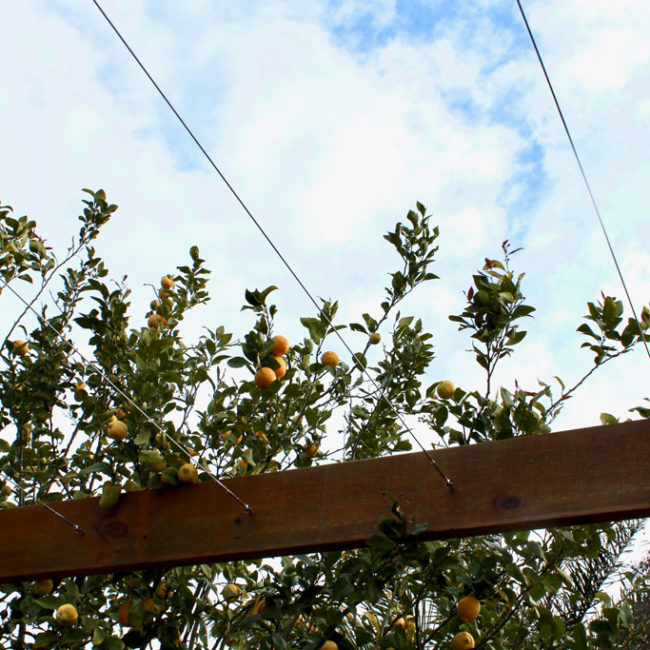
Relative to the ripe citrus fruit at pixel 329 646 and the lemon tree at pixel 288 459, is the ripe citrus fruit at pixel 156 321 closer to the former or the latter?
the lemon tree at pixel 288 459

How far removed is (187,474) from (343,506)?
1.42ft

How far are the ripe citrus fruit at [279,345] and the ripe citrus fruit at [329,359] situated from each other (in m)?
0.38

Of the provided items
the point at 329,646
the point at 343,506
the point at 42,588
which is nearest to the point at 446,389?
the point at 343,506

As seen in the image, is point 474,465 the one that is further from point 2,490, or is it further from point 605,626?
point 2,490

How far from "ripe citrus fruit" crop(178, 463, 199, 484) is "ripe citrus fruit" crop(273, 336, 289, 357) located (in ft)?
1.33

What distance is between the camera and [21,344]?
3.07 m

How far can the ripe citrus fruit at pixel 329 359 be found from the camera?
8.38 ft

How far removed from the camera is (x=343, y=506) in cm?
177

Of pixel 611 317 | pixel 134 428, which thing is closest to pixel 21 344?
pixel 134 428

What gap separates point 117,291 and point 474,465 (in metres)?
1.57

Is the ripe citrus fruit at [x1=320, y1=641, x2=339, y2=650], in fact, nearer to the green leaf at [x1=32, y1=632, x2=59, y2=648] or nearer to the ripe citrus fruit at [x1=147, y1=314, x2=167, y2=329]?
the green leaf at [x1=32, y1=632, x2=59, y2=648]

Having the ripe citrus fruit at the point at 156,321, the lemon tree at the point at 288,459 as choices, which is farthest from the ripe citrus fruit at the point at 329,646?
the ripe citrus fruit at the point at 156,321

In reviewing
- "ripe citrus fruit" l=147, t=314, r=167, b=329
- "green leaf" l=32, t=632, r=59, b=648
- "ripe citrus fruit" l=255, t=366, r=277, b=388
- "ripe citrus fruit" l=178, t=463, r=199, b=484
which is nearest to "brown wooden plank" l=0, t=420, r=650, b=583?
"ripe citrus fruit" l=178, t=463, r=199, b=484

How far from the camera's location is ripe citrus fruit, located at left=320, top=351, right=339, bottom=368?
8.38 ft
